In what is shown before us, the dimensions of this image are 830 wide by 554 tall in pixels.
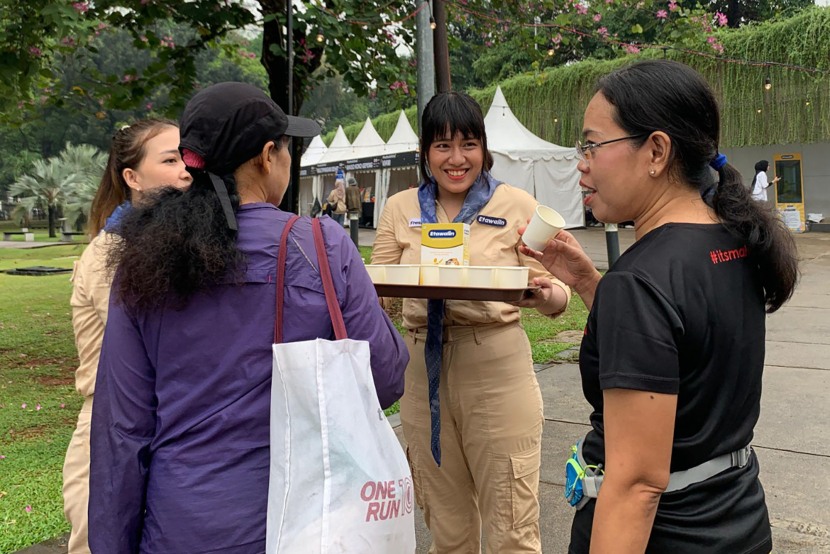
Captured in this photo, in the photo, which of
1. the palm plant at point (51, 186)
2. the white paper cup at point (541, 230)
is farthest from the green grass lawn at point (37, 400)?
the palm plant at point (51, 186)

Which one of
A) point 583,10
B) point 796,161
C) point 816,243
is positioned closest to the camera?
point 583,10

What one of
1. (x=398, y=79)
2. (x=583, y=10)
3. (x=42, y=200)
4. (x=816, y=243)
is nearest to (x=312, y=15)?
(x=398, y=79)

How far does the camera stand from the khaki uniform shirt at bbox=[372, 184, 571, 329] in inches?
102

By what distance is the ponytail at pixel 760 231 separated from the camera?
1.44m

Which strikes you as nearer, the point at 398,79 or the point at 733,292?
the point at 733,292

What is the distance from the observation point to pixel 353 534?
1.45 m

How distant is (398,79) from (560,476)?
5.71m

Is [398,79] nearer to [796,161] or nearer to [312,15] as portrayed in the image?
[312,15]

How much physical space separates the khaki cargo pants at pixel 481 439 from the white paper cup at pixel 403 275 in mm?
342

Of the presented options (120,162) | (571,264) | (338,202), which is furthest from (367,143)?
(571,264)

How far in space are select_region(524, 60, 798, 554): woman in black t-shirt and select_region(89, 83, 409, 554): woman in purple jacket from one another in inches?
23.4

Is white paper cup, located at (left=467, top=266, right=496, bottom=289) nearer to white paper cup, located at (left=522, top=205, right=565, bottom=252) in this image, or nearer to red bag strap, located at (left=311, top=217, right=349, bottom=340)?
white paper cup, located at (left=522, top=205, right=565, bottom=252)

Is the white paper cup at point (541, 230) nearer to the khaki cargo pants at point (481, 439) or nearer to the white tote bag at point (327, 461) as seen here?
the khaki cargo pants at point (481, 439)

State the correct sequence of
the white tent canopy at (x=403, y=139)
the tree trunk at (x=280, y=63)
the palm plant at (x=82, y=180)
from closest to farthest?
the tree trunk at (x=280, y=63), the white tent canopy at (x=403, y=139), the palm plant at (x=82, y=180)
